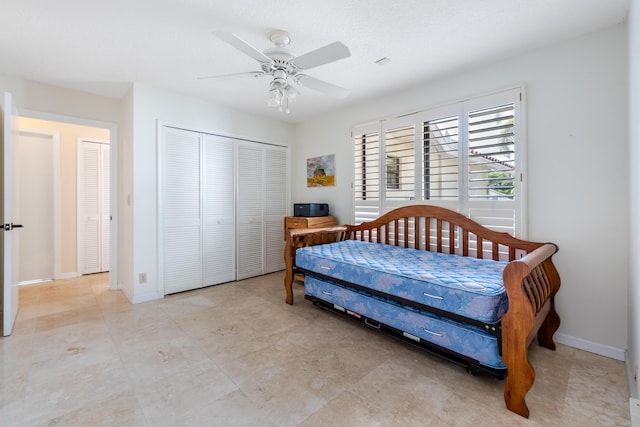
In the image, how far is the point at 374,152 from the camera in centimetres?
350

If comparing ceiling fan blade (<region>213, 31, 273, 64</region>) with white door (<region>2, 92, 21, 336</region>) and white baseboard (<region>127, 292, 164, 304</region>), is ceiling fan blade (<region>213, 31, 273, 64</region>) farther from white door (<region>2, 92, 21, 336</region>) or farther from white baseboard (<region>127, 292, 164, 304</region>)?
white baseboard (<region>127, 292, 164, 304</region>)

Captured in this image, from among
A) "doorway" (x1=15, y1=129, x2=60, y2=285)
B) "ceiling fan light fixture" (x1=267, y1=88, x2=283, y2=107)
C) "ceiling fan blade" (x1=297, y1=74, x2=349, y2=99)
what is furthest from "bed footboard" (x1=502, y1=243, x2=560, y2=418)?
"doorway" (x1=15, y1=129, x2=60, y2=285)

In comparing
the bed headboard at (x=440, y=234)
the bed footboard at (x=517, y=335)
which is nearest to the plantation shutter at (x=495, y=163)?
the bed headboard at (x=440, y=234)

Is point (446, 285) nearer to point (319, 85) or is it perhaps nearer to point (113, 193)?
point (319, 85)

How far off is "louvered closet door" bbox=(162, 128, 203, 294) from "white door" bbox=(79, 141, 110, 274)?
5.92 feet

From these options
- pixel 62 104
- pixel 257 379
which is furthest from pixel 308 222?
pixel 62 104

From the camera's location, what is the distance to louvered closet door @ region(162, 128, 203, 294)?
3289 millimetres

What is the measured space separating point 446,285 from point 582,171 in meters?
1.43

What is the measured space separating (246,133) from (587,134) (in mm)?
3678

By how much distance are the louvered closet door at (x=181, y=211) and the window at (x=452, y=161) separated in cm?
211

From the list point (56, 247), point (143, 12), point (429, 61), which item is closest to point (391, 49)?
point (429, 61)

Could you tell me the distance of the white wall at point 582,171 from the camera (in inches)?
77.6

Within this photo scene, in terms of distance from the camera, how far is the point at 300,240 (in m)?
3.28

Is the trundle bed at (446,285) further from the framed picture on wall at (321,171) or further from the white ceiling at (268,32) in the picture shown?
the white ceiling at (268,32)
